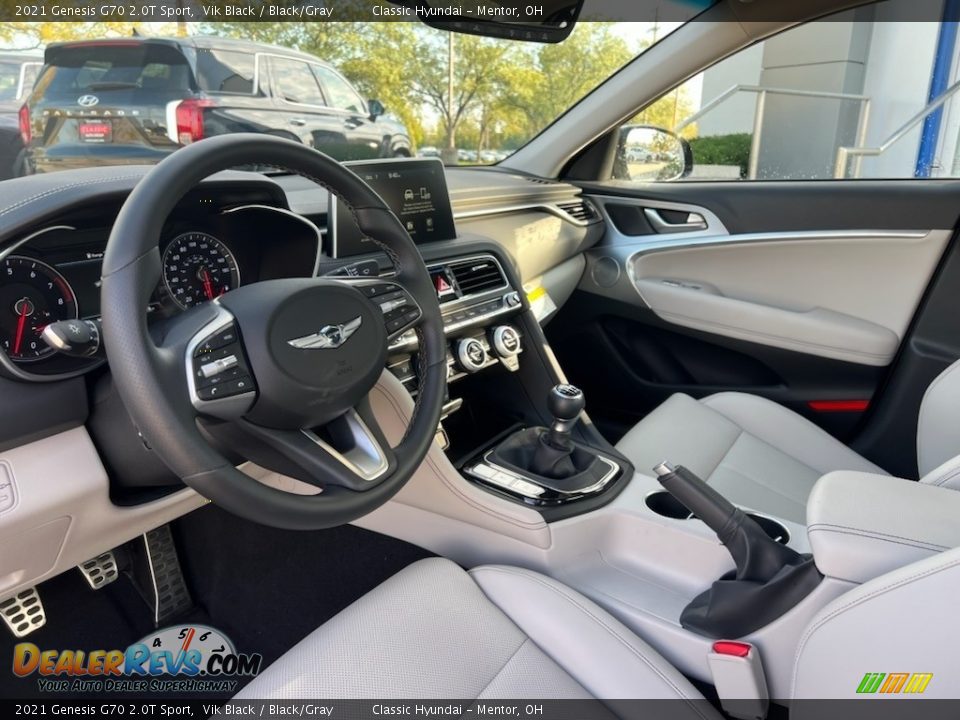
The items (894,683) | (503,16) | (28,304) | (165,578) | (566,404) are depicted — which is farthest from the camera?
(503,16)

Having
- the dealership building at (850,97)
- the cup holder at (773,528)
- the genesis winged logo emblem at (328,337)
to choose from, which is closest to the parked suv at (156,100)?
the genesis winged logo emblem at (328,337)

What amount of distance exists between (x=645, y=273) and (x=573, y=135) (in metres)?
0.54

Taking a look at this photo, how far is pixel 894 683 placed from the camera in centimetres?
80

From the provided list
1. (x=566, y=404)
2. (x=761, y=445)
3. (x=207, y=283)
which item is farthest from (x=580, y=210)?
(x=207, y=283)

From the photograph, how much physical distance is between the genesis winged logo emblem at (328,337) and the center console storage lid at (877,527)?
2.27 feet

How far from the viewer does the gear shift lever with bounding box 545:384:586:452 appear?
1533mm

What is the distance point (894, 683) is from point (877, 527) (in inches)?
8.9

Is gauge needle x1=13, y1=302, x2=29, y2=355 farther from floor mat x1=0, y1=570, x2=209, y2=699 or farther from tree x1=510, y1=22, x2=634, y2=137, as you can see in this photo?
tree x1=510, y1=22, x2=634, y2=137

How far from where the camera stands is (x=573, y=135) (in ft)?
8.38

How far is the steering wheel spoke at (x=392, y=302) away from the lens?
1.08 m

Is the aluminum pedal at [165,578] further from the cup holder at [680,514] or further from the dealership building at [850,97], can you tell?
the dealership building at [850,97]

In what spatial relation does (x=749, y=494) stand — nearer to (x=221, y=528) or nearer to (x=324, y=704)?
(x=324, y=704)

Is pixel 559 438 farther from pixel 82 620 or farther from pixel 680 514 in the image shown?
pixel 82 620

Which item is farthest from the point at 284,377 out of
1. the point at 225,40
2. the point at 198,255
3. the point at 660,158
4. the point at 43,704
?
the point at 660,158
